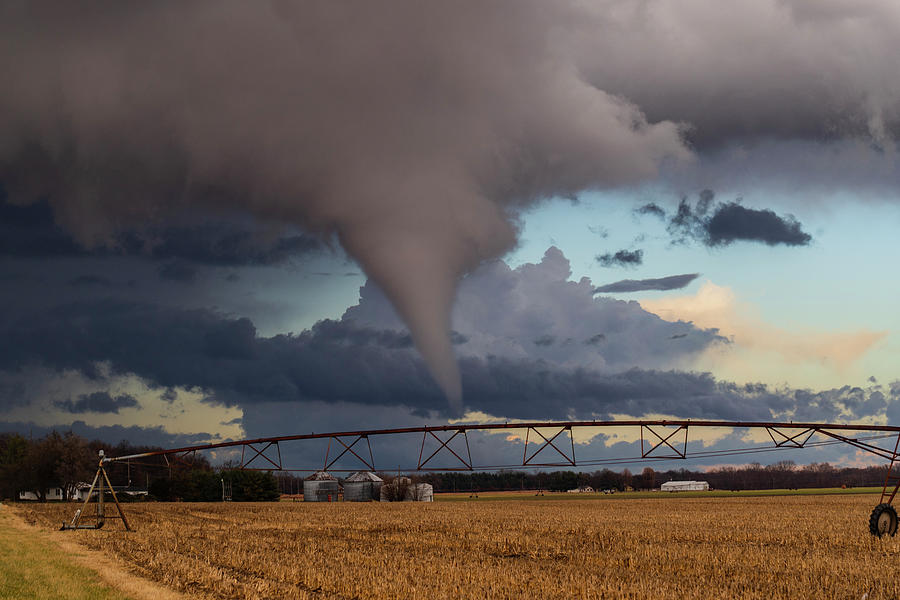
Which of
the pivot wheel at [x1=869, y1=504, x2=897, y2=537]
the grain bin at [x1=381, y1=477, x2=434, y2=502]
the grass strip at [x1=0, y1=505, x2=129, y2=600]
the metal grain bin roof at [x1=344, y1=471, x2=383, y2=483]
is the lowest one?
the grain bin at [x1=381, y1=477, x2=434, y2=502]

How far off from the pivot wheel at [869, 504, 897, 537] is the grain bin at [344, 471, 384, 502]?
107683mm

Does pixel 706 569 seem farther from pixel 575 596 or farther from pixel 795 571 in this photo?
pixel 575 596

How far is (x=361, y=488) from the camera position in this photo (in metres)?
143

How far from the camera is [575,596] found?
959 inches

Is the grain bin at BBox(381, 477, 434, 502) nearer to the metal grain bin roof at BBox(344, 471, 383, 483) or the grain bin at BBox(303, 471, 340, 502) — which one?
the metal grain bin roof at BBox(344, 471, 383, 483)

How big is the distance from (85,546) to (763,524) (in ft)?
144

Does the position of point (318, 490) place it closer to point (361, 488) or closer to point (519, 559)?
point (361, 488)

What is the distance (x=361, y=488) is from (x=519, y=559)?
113m

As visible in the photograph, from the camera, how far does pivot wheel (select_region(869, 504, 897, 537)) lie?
137ft

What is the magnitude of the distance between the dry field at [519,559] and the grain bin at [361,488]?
285ft

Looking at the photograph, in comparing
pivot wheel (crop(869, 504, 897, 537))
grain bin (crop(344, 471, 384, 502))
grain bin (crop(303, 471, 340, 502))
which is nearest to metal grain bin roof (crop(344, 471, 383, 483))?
grain bin (crop(344, 471, 384, 502))

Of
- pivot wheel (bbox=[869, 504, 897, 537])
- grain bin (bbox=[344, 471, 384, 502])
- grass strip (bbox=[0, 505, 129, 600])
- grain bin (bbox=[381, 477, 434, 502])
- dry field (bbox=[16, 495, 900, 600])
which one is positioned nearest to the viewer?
grass strip (bbox=[0, 505, 129, 600])

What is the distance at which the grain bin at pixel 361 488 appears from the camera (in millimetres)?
142500

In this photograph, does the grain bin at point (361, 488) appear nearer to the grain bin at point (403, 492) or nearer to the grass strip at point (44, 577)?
the grain bin at point (403, 492)
